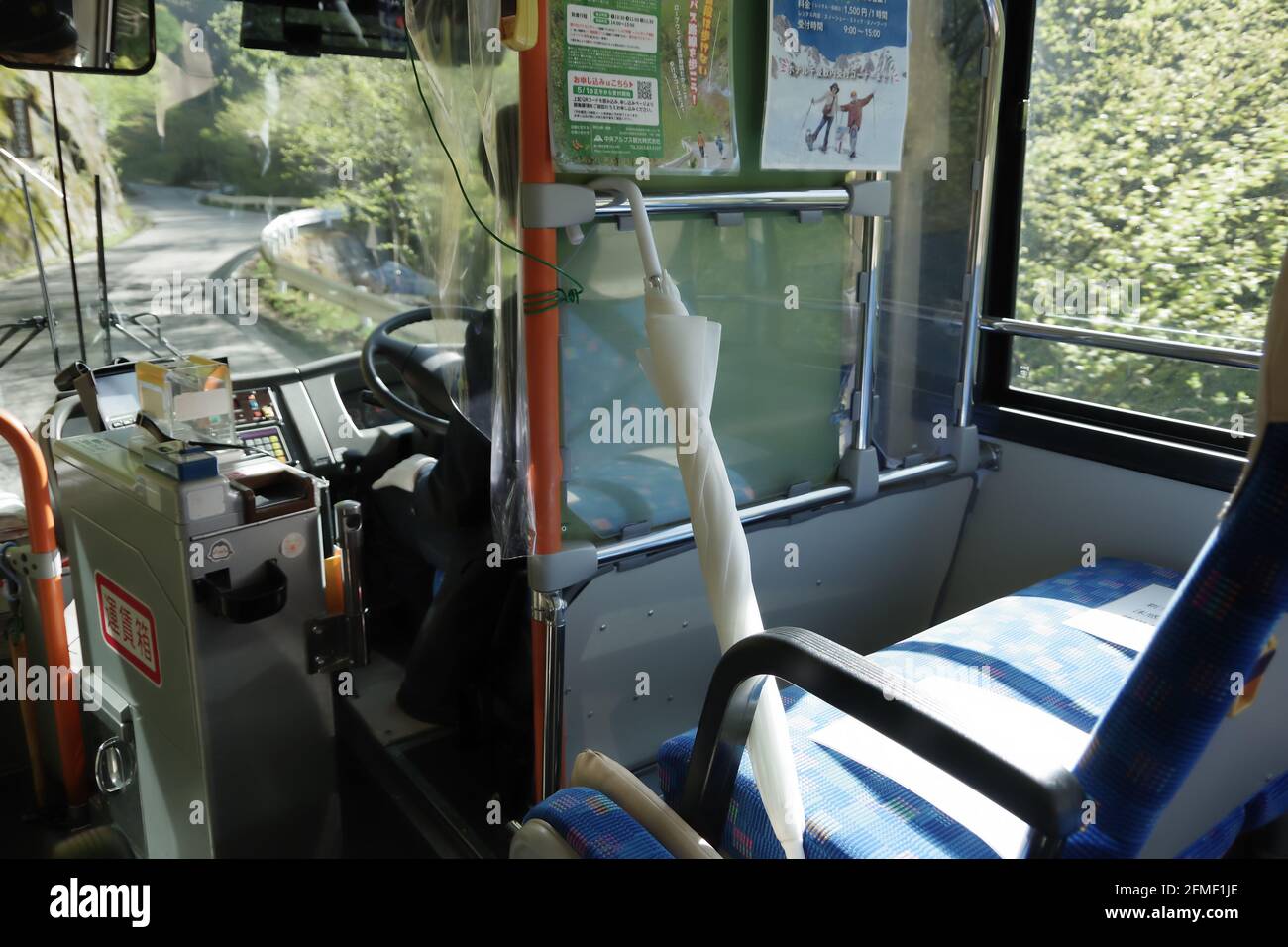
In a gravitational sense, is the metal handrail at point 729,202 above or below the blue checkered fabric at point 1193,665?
above

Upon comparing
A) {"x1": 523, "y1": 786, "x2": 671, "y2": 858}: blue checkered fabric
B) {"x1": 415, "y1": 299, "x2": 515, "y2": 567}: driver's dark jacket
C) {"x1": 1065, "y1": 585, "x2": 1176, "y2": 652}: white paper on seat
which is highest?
{"x1": 415, "y1": 299, "x2": 515, "y2": 567}: driver's dark jacket

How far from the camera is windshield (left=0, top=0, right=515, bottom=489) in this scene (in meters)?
3.55

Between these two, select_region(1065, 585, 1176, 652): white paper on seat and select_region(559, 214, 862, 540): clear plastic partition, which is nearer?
select_region(559, 214, 862, 540): clear plastic partition

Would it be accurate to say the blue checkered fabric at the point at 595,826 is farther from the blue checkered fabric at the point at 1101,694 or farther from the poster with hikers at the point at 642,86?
the poster with hikers at the point at 642,86

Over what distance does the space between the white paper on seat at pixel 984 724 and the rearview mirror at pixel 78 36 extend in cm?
219

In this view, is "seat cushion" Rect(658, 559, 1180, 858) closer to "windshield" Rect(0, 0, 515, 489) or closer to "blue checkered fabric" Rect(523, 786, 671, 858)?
"blue checkered fabric" Rect(523, 786, 671, 858)

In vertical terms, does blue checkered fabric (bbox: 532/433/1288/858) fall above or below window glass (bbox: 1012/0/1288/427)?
below

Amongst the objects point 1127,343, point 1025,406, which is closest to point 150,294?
point 1025,406
